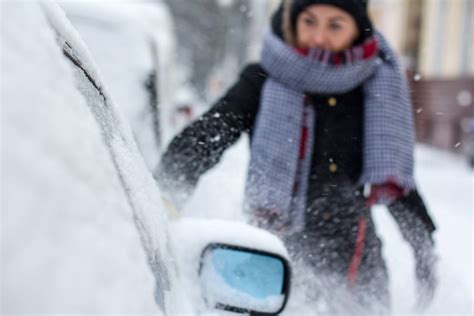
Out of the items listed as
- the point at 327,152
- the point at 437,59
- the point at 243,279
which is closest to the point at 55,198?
the point at 243,279

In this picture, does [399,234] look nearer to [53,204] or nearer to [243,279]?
[243,279]

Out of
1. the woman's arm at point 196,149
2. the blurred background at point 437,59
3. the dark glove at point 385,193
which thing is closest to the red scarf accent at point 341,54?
the woman's arm at point 196,149

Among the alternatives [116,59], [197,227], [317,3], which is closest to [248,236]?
[197,227]

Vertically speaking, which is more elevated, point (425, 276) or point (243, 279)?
point (425, 276)

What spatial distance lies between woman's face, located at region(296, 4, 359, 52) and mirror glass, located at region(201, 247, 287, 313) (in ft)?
4.96

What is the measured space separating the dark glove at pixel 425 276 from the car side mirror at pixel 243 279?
4.41 feet

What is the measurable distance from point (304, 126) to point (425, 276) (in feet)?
2.76

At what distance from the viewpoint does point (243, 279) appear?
1640 millimetres

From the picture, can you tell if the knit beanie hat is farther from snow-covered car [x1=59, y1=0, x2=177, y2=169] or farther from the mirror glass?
the mirror glass

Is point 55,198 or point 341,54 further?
point 341,54

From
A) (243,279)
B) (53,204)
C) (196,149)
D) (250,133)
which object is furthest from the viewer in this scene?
(250,133)

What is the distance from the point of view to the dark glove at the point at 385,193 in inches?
110

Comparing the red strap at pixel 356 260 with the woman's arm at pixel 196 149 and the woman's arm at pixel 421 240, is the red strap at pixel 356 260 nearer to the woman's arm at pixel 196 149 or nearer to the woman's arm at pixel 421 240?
the woman's arm at pixel 421 240

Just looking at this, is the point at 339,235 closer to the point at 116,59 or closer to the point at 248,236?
Answer: the point at 248,236
